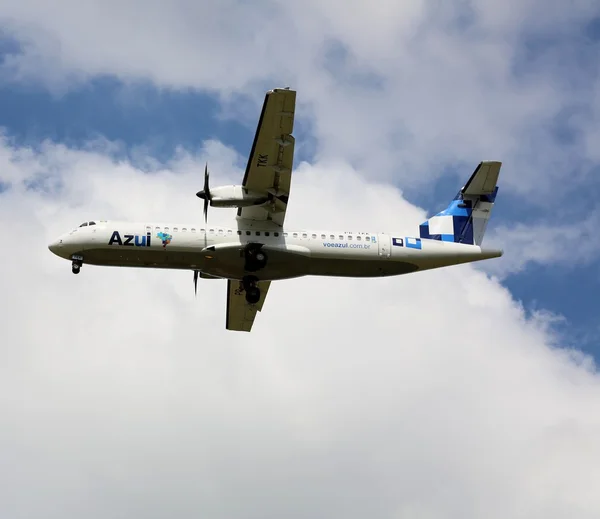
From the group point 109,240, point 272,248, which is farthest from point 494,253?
point 109,240

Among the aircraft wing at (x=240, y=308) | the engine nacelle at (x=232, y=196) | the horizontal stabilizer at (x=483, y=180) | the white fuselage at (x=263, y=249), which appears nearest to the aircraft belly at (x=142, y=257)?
the white fuselage at (x=263, y=249)

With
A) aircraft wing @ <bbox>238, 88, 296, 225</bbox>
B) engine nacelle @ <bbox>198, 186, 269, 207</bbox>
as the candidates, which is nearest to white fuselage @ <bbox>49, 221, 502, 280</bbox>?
aircraft wing @ <bbox>238, 88, 296, 225</bbox>

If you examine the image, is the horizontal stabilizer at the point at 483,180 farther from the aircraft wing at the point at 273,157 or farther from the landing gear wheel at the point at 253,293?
the landing gear wheel at the point at 253,293

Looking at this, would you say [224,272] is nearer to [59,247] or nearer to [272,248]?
[272,248]

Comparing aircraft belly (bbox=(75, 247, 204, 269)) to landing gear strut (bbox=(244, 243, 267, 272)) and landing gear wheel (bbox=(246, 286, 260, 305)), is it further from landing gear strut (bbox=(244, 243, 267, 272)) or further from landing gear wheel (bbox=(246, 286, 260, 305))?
landing gear wheel (bbox=(246, 286, 260, 305))

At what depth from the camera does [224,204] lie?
32469mm

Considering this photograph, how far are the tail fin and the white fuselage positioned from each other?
2.71 feet

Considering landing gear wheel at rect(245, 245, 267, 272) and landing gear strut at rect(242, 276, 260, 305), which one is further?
landing gear strut at rect(242, 276, 260, 305)

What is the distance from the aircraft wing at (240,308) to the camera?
3778cm

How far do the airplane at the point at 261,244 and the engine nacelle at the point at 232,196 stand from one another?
3cm

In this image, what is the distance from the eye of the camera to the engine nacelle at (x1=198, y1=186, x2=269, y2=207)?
106 feet

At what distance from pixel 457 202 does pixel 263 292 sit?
26.4 feet

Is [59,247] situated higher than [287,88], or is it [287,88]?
[287,88]

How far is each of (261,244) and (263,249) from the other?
0.21 metres
